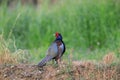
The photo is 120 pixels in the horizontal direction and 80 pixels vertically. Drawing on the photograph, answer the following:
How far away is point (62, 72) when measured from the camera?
8.43 m

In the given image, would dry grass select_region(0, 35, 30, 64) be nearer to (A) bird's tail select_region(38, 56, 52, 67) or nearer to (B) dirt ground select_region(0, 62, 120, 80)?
(B) dirt ground select_region(0, 62, 120, 80)

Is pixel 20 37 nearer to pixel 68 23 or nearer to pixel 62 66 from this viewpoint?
pixel 68 23

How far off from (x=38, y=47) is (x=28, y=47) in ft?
0.88

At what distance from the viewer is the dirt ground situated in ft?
27.1

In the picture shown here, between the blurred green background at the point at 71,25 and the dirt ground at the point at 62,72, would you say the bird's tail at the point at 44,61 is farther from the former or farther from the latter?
the blurred green background at the point at 71,25

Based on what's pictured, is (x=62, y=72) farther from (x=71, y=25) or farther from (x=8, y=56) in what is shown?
(x=71, y=25)

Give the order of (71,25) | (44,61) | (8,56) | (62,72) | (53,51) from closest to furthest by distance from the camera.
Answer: (62,72), (44,61), (53,51), (8,56), (71,25)

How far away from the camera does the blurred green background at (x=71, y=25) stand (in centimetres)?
1278

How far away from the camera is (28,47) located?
507 inches

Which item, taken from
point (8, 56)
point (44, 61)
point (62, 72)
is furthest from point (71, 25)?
point (62, 72)

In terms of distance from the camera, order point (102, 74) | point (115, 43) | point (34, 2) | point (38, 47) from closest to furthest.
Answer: point (102, 74)
point (115, 43)
point (38, 47)
point (34, 2)

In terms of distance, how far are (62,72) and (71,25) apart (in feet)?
16.2

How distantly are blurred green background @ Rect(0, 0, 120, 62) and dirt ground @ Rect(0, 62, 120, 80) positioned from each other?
3.69 metres

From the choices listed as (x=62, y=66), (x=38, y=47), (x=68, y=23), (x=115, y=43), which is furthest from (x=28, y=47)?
(x=62, y=66)
